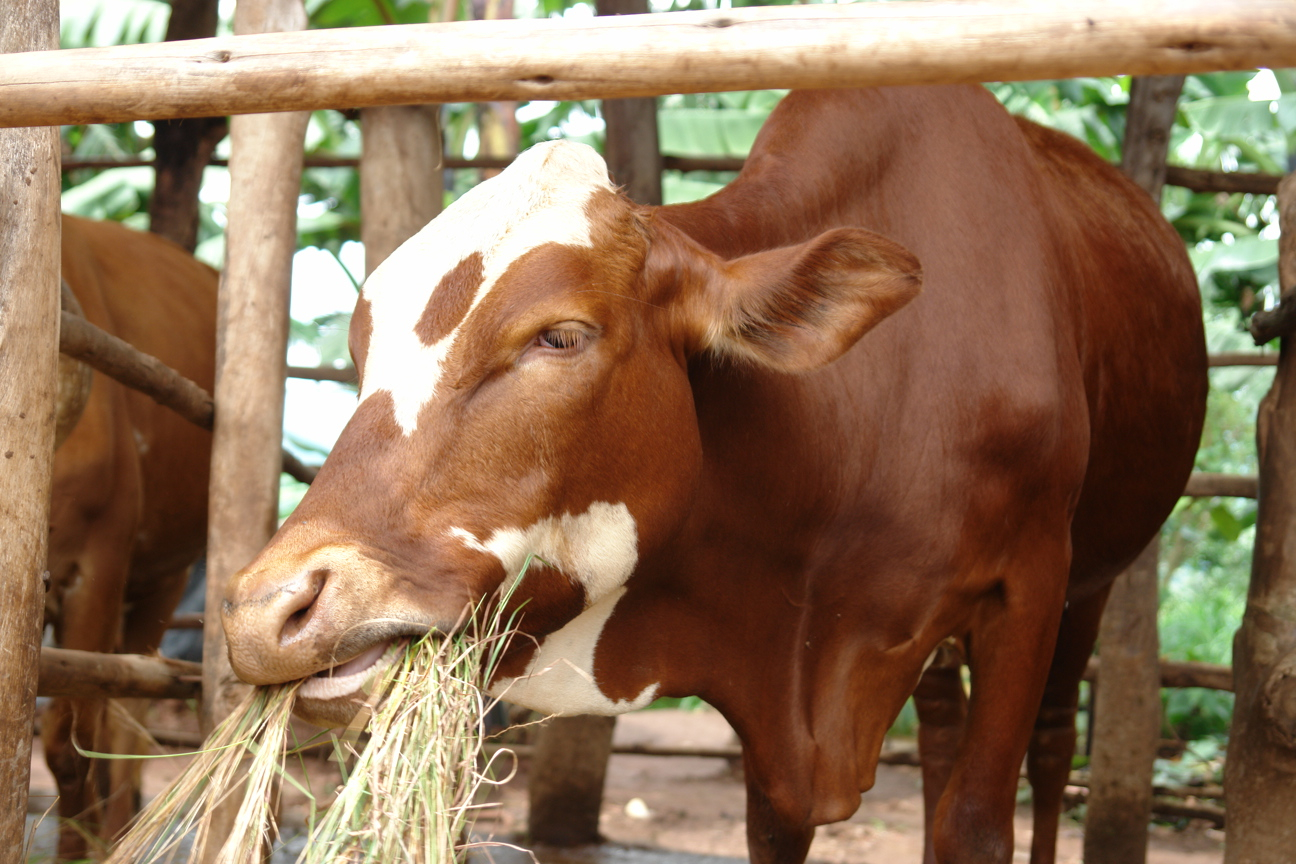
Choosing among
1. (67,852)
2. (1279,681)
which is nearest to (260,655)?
(1279,681)

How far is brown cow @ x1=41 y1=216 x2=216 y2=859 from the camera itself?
→ 3.32 meters

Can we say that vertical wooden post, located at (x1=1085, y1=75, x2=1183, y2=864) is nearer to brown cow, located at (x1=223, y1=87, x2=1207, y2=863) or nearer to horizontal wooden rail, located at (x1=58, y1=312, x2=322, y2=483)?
brown cow, located at (x1=223, y1=87, x2=1207, y2=863)

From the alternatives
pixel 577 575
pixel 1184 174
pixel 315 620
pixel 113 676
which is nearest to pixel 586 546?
pixel 577 575

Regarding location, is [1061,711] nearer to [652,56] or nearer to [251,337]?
[251,337]

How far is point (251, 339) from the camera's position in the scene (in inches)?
105

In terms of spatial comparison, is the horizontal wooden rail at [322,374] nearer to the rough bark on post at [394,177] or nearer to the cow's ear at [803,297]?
the rough bark on post at [394,177]

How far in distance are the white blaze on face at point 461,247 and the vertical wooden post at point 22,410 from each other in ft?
1.58

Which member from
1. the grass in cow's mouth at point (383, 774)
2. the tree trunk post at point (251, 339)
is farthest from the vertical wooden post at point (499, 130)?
the grass in cow's mouth at point (383, 774)

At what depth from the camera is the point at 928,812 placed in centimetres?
332

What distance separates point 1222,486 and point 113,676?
363cm

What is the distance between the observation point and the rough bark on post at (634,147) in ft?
13.4

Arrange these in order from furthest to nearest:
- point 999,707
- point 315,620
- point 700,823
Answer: point 700,823
point 999,707
point 315,620

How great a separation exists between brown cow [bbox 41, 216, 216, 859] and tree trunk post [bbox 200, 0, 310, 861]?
532 mm

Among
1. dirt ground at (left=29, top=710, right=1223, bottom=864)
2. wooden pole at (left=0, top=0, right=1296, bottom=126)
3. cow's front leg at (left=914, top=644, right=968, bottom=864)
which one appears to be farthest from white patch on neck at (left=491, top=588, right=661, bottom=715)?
dirt ground at (left=29, top=710, right=1223, bottom=864)
